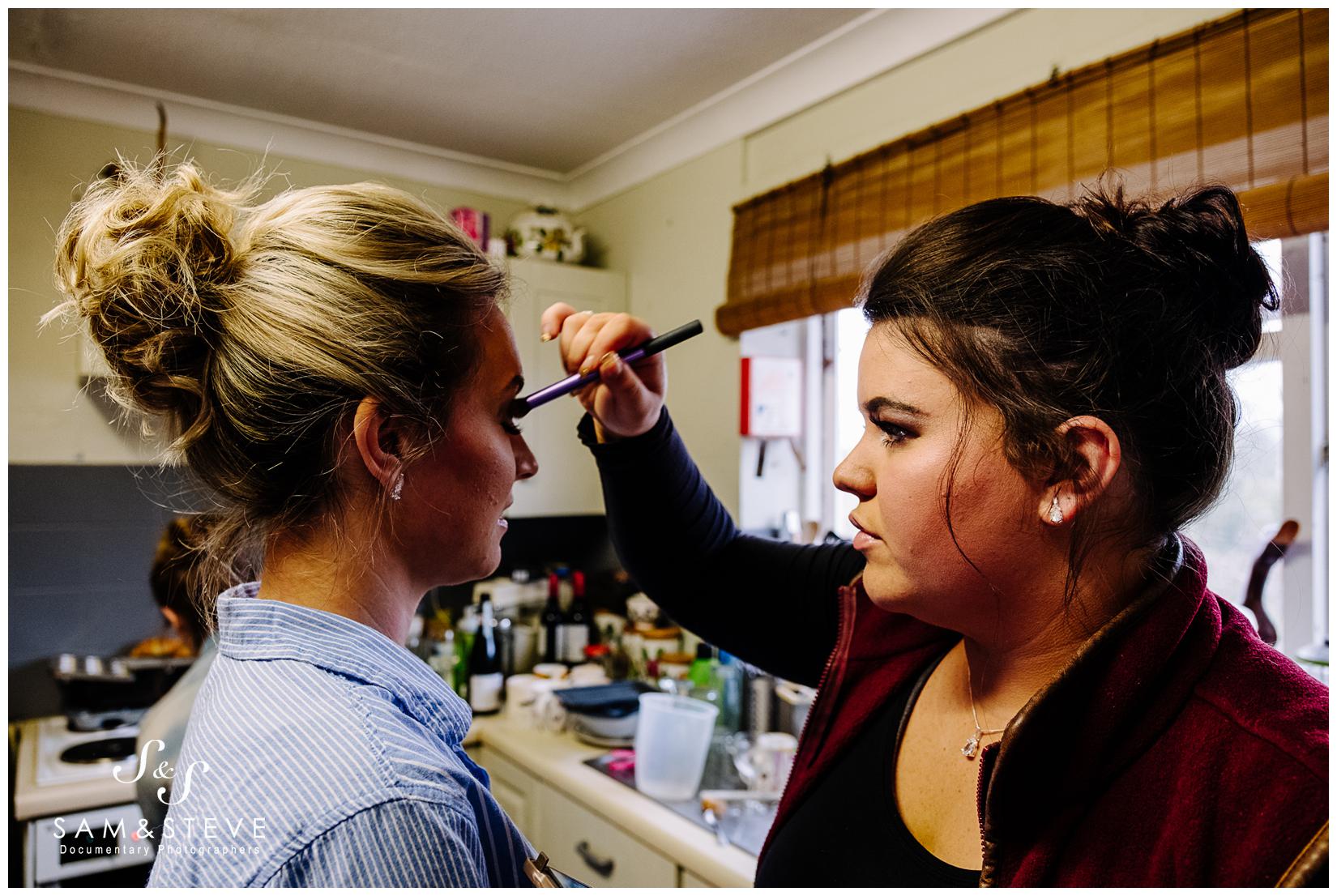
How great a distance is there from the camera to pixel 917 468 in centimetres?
81

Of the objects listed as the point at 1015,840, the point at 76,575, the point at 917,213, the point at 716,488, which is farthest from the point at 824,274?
the point at 76,575

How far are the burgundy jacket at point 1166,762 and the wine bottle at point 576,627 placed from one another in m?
2.16

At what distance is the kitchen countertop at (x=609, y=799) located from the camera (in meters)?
1.64

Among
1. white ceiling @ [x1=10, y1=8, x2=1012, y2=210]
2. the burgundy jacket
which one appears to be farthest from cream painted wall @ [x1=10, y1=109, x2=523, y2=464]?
the burgundy jacket

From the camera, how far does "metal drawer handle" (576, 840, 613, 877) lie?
1901mm

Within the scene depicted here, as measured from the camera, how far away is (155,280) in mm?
744

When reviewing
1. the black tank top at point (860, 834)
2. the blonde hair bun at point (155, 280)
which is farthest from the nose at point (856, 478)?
the blonde hair bun at point (155, 280)

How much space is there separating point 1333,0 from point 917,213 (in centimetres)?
96

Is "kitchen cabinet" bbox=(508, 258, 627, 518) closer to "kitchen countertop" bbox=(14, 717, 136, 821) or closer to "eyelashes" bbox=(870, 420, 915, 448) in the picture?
"kitchen countertop" bbox=(14, 717, 136, 821)

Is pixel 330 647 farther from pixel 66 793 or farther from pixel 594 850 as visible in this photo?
pixel 66 793

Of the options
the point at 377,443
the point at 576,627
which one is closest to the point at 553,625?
the point at 576,627

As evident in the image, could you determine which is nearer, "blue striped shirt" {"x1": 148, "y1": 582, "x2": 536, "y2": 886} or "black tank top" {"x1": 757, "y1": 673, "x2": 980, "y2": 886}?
"blue striped shirt" {"x1": 148, "y1": 582, "x2": 536, "y2": 886}

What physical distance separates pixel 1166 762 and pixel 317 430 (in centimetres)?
76

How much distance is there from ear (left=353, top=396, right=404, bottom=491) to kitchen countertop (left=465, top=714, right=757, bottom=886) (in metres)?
0.84
